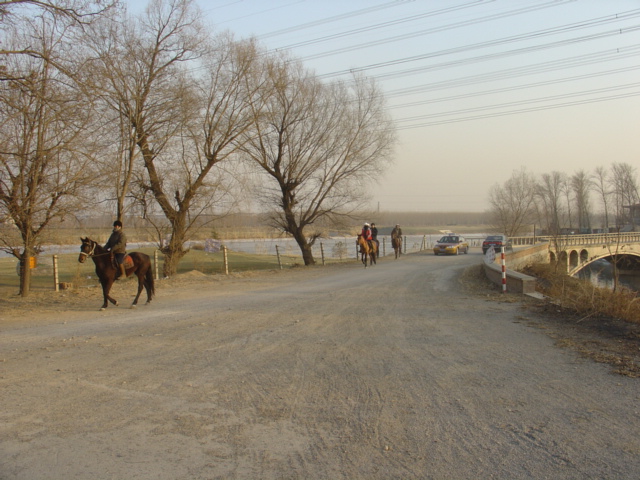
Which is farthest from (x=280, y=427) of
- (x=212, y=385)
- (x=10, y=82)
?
(x=10, y=82)

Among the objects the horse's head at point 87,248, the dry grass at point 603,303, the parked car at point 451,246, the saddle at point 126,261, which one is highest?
the horse's head at point 87,248

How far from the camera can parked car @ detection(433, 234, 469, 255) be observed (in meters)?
40.5

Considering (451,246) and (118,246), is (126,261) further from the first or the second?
(451,246)

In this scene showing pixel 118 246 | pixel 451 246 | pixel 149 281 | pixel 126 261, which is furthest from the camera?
pixel 451 246

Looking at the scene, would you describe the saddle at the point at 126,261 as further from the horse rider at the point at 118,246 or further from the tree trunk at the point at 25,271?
the tree trunk at the point at 25,271

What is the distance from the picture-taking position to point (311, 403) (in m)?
5.37

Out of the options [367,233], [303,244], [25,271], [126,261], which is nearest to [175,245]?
[25,271]

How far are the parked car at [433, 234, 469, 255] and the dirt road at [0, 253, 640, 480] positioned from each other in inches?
1216

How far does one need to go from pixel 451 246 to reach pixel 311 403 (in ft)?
121

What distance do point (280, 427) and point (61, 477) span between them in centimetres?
185

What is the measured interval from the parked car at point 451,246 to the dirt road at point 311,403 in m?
30.9

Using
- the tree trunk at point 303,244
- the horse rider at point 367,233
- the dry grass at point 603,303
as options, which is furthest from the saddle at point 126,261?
the tree trunk at point 303,244

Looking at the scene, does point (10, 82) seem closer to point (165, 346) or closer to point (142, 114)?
point (165, 346)

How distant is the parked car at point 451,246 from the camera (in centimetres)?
4047
